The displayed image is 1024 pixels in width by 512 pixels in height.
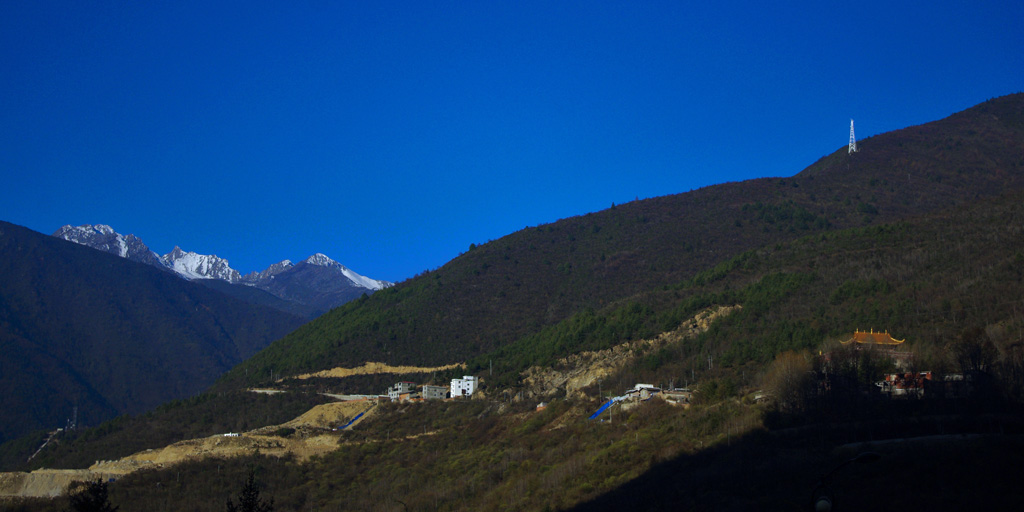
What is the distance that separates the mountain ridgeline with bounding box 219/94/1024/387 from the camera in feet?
357

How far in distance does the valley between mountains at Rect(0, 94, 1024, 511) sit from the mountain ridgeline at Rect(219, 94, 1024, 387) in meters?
0.58

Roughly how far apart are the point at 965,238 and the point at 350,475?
58.8 metres

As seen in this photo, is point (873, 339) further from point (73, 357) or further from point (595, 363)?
point (73, 357)

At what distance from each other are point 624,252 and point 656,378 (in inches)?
2349

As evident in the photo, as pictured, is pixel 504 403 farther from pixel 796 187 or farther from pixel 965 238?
pixel 796 187

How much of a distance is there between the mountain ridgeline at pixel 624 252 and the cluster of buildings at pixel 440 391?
41.7 ft

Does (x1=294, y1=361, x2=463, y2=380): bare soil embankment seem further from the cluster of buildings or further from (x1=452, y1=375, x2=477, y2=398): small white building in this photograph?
Answer: (x1=452, y1=375, x2=477, y2=398): small white building

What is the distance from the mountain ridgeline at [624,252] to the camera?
10881 centimetres

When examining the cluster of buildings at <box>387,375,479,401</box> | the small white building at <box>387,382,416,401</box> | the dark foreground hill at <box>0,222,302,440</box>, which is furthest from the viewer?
the dark foreground hill at <box>0,222,302,440</box>

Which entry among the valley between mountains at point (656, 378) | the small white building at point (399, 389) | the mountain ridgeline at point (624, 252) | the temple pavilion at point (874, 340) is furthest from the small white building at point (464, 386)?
the temple pavilion at point (874, 340)

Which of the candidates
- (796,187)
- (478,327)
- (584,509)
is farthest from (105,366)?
(584,509)

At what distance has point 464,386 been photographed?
8756 centimetres

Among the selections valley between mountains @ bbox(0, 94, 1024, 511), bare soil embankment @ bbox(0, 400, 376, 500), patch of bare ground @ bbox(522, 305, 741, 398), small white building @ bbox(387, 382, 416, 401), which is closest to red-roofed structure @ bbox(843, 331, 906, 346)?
valley between mountains @ bbox(0, 94, 1024, 511)

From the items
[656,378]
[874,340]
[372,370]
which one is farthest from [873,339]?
[372,370]
